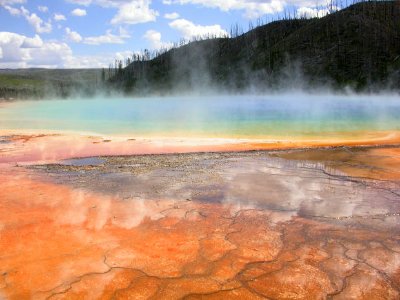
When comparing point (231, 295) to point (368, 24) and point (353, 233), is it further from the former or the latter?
point (368, 24)

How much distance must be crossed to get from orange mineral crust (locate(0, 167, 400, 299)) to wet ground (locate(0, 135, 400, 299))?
1 cm

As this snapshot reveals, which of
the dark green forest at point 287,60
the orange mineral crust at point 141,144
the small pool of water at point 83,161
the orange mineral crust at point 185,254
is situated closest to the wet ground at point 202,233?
the orange mineral crust at point 185,254

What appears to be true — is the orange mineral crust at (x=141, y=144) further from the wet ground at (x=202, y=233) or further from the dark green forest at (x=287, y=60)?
the dark green forest at (x=287, y=60)

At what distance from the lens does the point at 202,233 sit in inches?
191

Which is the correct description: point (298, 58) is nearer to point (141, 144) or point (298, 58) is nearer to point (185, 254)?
point (141, 144)

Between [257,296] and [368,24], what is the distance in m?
67.2

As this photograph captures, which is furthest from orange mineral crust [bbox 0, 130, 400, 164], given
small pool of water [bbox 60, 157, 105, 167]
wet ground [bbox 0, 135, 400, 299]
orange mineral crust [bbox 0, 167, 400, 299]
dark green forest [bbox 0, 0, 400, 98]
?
dark green forest [bbox 0, 0, 400, 98]

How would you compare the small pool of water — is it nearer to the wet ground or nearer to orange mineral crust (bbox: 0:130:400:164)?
orange mineral crust (bbox: 0:130:400:164)

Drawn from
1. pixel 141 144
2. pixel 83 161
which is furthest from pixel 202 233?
pixel 141 144

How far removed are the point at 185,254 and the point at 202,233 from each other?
0.60 m

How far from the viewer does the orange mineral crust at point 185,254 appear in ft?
11.7

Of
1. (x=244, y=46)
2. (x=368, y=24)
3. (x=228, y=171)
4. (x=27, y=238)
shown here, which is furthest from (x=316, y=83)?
(x=27, y=238)

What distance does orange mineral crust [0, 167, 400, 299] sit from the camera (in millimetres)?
3566

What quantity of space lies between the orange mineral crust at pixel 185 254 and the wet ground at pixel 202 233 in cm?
1
